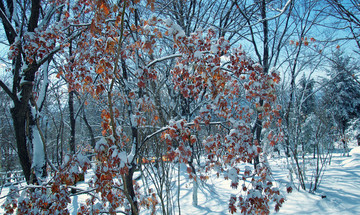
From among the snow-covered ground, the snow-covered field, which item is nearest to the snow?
the snow-covered field

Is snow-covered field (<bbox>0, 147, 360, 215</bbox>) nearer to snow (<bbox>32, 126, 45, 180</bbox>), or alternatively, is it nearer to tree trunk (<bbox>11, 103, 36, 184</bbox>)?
snow (<bbox>32, 126, 45, 180</bbox>)

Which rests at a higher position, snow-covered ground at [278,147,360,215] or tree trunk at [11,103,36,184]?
tree trunk at [11,103,36,184]

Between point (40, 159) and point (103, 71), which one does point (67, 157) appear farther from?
point (40, 159)

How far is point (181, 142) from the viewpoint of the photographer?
268cm

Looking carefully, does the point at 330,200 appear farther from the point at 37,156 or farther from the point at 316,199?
the point at 37,156

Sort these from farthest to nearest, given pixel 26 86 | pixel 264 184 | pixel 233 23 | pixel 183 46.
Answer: pixel 233 23 < pixel 26 86 < pixel 264 184 < pixel 183 46

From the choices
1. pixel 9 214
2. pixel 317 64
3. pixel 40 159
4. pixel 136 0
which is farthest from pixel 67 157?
pixel 317 64

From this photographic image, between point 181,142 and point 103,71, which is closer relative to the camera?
point 103,71

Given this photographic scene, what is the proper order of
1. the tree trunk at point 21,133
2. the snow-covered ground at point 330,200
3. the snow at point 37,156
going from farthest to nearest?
the snow-covered ground at point 330,200 < the snow at point 37,156 < the tree trunk at point 21,133

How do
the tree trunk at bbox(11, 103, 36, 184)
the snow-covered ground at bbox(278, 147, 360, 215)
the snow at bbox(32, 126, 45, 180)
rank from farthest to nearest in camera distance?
the snow-covered ground at bbox(278, 147, 360, 215) < the snow at bbox(32, 126, 45, 180) < the tree trunk at bbox(11, 103, 36, 184)

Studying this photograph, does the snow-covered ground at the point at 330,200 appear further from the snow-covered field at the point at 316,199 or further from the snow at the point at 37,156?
the snow at the point at 37,156

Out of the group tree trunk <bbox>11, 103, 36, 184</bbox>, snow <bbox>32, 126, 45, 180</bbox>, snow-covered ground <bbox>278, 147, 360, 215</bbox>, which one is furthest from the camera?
snow-covered ground <bbox>278, 147, 360, 215</bbox>

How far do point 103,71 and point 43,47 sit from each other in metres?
1.39

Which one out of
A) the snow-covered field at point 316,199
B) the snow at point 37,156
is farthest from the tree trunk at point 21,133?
the snow-covered field at point 316,199
